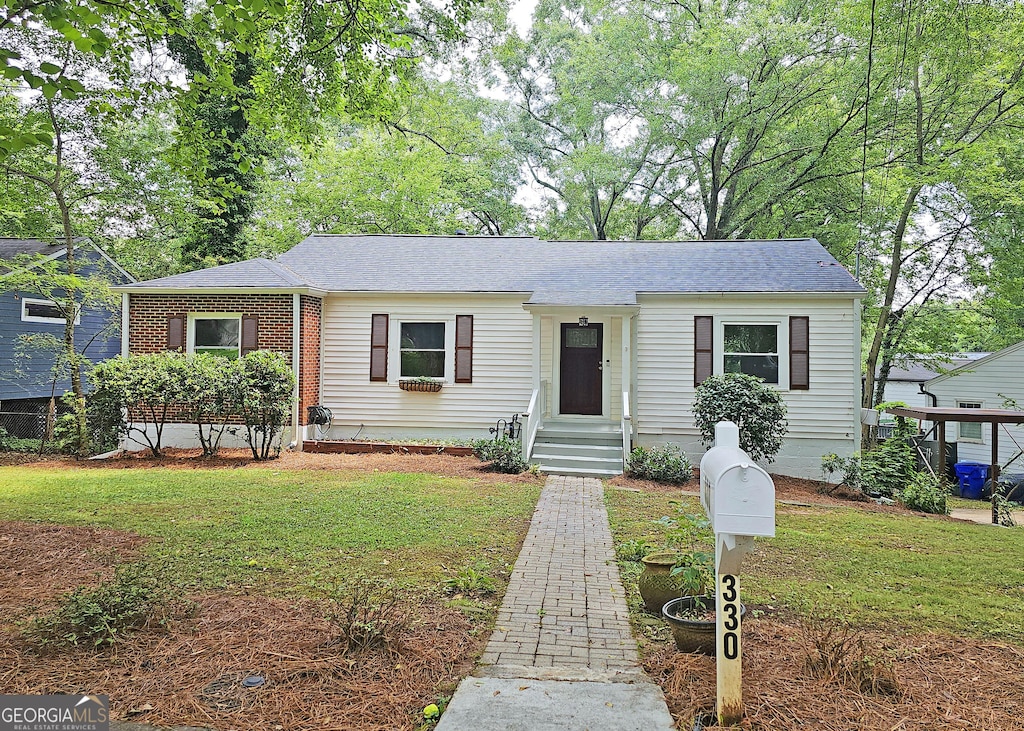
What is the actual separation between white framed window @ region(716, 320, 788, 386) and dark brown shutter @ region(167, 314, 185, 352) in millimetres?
10473

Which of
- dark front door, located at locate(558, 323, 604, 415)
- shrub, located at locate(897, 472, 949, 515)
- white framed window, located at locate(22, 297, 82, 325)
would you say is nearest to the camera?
shrub, located at locate(897, 472, 949, 515)

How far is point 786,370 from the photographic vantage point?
12164 millimetres

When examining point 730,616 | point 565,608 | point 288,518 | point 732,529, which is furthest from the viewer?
point 288,518

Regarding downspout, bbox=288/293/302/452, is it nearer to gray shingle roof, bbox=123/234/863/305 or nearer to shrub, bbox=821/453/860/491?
gray shingle roof, bbox=123/234/863/305

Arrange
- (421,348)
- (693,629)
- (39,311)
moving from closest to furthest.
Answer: (693,629)
(421,348)
(39,311)

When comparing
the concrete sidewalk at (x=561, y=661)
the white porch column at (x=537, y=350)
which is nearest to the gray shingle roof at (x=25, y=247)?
the white porch column at (x=537, y=350)

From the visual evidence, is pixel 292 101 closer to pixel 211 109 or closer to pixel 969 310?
pixel 211 109

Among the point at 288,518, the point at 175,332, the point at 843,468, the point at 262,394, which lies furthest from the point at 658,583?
the point at 175,332

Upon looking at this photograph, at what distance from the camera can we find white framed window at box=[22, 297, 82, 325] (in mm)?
16547

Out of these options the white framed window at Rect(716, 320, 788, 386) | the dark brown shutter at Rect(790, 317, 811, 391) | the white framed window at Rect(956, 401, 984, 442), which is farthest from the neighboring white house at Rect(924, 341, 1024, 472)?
the white framed window at Rect(716, 320, 788, 386)

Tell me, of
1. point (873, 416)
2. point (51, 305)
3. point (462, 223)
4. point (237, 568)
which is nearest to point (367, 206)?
point (462, 223)

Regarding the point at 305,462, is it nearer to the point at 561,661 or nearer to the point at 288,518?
the point at 288,518

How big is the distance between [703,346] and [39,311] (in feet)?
56.2

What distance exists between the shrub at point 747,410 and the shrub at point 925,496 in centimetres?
206
